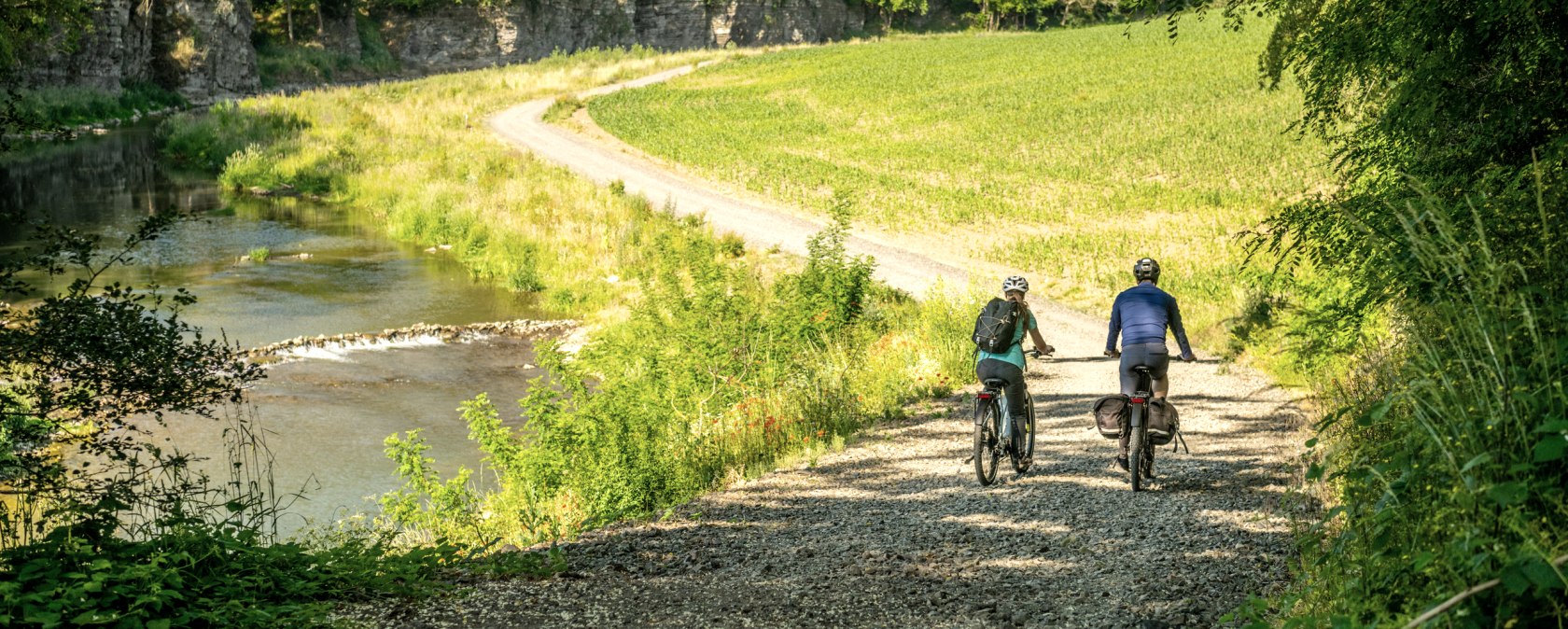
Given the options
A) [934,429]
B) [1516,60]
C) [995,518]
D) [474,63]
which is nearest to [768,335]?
[934,429]

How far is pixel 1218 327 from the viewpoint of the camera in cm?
1733

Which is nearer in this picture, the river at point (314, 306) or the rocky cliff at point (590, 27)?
the river at point (314, 306)

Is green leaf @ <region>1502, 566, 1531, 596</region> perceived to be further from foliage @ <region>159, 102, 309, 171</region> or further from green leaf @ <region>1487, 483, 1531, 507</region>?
foliage @ <region>159, 102, 309, 171</region>

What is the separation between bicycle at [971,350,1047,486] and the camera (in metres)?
10.1

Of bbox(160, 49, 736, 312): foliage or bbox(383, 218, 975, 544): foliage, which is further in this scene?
bbox(160, 49, 736, 312): foliage

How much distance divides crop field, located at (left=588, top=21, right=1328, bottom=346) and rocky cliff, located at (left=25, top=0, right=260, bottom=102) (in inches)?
998

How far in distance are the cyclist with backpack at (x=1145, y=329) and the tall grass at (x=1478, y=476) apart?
12.5ft

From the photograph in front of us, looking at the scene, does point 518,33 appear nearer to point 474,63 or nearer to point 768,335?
point 474,63

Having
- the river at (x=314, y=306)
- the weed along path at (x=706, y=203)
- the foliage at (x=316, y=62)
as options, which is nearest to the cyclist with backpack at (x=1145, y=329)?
the river at (x=314, y=306)

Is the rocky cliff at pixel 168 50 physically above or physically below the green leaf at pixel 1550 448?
above

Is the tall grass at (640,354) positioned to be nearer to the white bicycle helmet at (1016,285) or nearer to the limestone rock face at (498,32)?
the white bicycle helmet at (1016,285)

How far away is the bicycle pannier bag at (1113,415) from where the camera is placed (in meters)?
9.57

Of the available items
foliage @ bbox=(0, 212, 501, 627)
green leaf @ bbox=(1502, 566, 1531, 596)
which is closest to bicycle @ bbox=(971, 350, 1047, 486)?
foliage @ bbox=(0, 212, 501, 627)

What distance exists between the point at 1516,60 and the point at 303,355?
18938 mm
